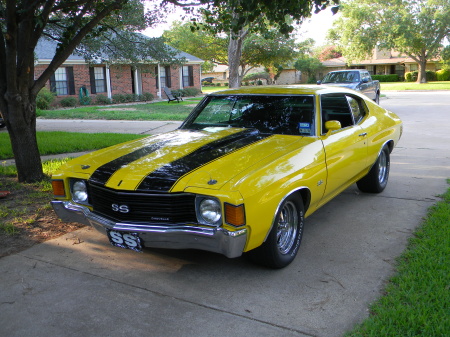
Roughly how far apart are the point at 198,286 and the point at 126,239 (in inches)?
28.1

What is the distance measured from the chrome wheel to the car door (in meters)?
0.67

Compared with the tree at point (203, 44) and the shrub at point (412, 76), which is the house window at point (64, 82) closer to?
the tree at point (203, 44)

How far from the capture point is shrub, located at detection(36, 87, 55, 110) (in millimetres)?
21109

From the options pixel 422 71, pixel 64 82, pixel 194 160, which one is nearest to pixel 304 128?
pixel 194 160

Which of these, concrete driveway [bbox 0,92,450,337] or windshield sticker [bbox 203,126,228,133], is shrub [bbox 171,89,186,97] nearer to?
windshield sticker [bbox 203,126,228,133]

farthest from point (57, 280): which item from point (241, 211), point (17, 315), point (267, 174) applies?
point (267, 174)

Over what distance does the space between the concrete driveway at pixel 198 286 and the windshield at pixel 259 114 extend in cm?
120

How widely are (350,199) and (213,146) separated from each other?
8.57ft

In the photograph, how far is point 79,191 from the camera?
4.18 metres

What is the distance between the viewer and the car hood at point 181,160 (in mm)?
3660

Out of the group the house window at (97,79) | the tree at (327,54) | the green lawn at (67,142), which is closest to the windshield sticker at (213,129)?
the green lawn at (67,142)

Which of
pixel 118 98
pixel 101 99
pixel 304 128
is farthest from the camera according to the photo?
pixel 118 98

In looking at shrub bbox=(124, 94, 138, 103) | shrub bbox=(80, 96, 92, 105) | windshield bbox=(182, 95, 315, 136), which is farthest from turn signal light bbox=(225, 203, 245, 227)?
shrub bbox=(124, 94, 138, 103)

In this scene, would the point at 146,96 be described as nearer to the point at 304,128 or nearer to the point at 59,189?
the point at 304,128
